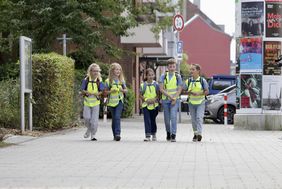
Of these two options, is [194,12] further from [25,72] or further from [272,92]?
[25,72]

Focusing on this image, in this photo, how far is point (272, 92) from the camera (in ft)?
74.4

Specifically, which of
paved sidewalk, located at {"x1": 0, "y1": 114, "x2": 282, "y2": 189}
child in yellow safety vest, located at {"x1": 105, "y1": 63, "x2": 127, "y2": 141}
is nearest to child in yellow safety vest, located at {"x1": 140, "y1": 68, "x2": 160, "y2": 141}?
child in yellow safety vest, located at {"x1": 105, "y1": 63, "x2": 127, "y2": 141}

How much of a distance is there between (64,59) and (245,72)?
20.5 feet

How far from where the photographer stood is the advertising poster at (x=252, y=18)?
73.9 ft

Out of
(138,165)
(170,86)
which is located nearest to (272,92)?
(170,86)

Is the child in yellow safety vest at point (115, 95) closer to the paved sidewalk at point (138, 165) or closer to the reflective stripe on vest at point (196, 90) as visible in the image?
the paved sidewalk at point (138, 165)

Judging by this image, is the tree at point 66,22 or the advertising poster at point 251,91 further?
the tree at point 66,22

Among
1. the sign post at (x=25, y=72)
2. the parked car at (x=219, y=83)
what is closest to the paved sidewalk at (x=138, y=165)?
the sign post at (x=25, y=72)

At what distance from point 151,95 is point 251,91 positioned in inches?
300

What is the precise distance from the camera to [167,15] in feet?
107

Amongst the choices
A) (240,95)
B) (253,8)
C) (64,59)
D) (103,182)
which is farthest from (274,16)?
(103,182)

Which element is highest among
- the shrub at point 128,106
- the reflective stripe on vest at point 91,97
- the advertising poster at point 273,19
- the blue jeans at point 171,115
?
the advertising poster at point 273,19

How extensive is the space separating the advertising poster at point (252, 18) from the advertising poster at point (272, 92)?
1475 millimetres

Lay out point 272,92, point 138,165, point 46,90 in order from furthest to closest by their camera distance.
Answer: point 272,92
point 46,90
point 138,165
